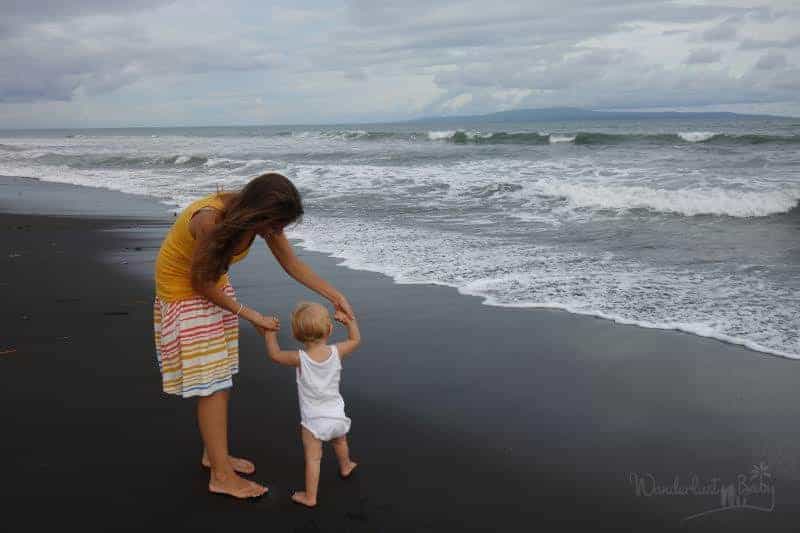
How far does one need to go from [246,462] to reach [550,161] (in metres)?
23.2

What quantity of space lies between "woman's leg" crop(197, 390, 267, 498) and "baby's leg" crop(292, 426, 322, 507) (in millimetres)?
217

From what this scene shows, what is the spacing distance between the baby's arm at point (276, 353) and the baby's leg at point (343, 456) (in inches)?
17.8

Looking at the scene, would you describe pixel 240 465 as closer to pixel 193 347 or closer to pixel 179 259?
pixel 193 347

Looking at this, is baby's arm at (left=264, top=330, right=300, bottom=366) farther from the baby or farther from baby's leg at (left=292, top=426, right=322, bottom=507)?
baby's leg at (left=292, top=426, right=322, bottom=507)

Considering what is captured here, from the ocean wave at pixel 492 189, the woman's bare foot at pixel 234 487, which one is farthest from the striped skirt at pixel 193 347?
the ocean wave at pixel 492 189

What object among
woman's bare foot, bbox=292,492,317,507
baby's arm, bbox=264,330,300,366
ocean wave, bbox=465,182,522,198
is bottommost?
woman's bare foot, bbox=292,492,317,507

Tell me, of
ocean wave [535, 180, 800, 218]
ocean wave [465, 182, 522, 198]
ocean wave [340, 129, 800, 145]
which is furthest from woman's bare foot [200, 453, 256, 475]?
ocean wave [340, 129, 800, 145]

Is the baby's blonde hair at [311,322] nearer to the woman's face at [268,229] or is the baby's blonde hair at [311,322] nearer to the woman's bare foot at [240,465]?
the woman's face at [268,229]

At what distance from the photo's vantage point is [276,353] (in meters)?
3.09

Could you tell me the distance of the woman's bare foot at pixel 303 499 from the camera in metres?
3.13

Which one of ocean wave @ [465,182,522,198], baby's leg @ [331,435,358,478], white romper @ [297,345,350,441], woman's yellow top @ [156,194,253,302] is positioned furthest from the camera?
ocean wave @ [465,182,522,198]

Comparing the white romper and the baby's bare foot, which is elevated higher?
the white romper

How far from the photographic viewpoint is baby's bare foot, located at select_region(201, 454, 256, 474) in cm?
342

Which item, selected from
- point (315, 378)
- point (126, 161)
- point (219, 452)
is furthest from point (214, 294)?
point (126, 161)
